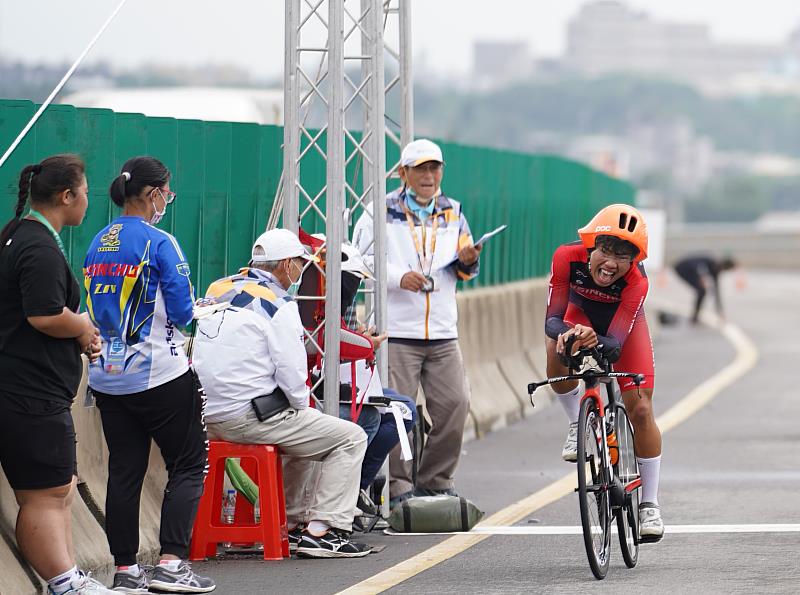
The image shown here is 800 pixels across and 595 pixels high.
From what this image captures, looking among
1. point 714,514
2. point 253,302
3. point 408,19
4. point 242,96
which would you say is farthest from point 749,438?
point 242,96

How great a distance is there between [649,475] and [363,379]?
1.67 meters

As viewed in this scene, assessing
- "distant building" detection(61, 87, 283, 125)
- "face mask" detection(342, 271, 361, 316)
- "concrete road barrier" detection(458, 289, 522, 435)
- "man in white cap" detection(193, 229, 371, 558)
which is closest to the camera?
"man in white cap" detection(193, 229, 371, 558)

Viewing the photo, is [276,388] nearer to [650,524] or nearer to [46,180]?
[650,524]

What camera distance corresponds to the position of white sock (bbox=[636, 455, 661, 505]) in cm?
936

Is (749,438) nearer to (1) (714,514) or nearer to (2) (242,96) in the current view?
(1) (714,514)

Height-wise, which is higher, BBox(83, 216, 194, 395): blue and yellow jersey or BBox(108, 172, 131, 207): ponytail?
BBox(108, 172, 131, 207): ponytail

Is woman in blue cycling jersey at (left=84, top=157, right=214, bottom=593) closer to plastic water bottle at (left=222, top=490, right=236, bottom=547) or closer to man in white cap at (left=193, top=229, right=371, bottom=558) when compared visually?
man in white cap at (left=193, top=229, right=371, bottom=558)

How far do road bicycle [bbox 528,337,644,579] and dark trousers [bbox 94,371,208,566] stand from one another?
1509mm

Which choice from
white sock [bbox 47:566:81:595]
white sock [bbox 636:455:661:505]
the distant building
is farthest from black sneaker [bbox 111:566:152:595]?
the distant building

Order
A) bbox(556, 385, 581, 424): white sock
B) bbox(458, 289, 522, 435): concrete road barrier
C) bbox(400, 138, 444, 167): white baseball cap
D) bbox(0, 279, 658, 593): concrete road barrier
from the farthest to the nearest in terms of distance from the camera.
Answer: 1. bbox(458, 289, 522, 435): concrete road barrier
2. bbox(400, 138, 444, 167): white baseball cap
3. bbox(556, 385, 581, 424): white sock
4. bbox(0, 279, 658, 593): concrete road barrier

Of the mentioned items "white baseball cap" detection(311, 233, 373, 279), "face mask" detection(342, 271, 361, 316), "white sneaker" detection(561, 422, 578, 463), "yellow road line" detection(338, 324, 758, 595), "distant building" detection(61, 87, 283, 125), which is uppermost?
"distant building" detection(61, 87, 283, 125)

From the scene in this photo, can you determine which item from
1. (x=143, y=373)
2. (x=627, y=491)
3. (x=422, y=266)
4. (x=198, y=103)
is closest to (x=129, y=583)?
(x=143, y=373)

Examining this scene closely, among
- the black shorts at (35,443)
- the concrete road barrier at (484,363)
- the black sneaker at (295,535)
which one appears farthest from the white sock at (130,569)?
the concrete road barrier at (484,363)

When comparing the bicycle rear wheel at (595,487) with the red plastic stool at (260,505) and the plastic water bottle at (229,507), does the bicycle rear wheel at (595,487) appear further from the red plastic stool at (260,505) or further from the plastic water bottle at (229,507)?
the plastic water bottle at (229,507)
